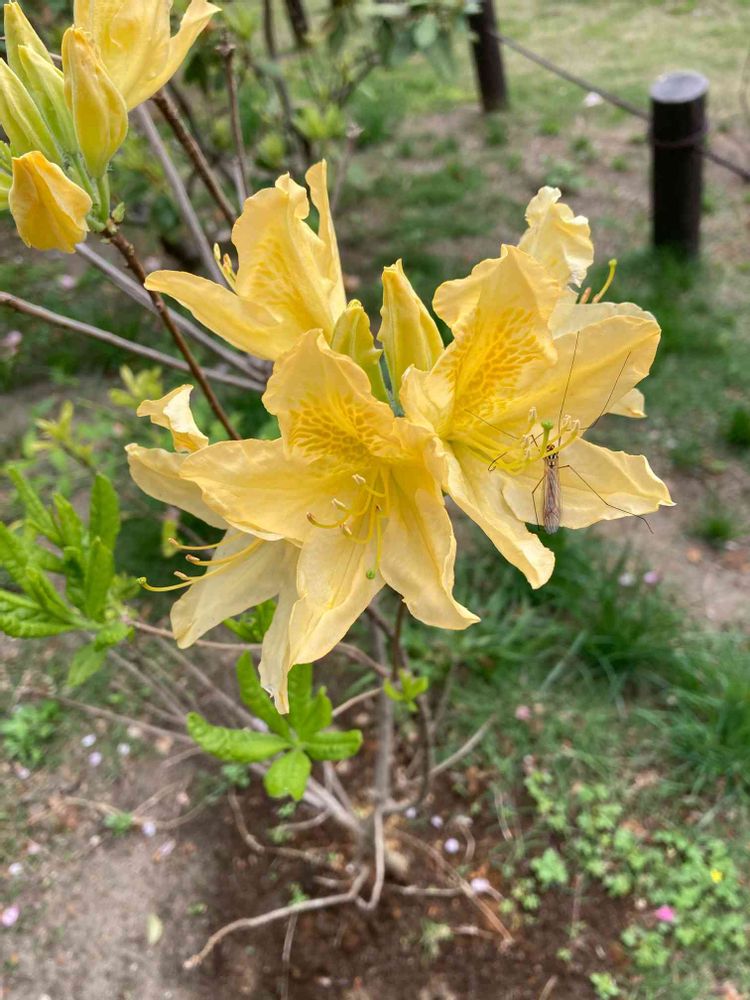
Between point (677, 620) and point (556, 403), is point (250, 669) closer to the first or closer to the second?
point (556, 403)

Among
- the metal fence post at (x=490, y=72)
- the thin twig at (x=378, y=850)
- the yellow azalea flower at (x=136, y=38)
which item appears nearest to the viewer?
the yellow azalea flower at (x=136, y=38)

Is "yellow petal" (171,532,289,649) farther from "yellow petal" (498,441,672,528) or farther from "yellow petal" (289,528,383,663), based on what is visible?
"yellow petal" (498,441,672,528)

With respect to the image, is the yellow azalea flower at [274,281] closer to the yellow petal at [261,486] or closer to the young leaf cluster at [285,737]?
the yellow petal at [261,486]

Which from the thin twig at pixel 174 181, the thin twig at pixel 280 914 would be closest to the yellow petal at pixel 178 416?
the thin twig at pixel 174 181

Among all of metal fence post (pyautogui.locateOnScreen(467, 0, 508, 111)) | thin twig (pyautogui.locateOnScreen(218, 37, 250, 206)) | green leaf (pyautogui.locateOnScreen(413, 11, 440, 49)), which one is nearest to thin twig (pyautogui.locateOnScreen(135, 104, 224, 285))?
thin twig (pyautogui.locateOnScreen(218, 37, 250, 206))

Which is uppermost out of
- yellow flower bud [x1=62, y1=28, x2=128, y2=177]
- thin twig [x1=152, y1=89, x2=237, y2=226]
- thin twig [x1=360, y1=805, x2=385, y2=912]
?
yellow flower bud [x1=62, y1=28, x2=128, y2=177]

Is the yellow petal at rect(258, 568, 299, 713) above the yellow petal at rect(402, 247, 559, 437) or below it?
below

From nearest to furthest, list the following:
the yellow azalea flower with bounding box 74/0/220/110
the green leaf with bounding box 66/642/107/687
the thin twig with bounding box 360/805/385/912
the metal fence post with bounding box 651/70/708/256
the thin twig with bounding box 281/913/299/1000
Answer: the yellow azalea flower with bounding box 74/0/220/110 < the green leaf with bounding box 66/642/107/687 < the thin twig with bounding box 360/805/385/912 < the thin twig with bounding box 281/913/299/1000 < the metal fence post with bounding box 651/70/708/256
